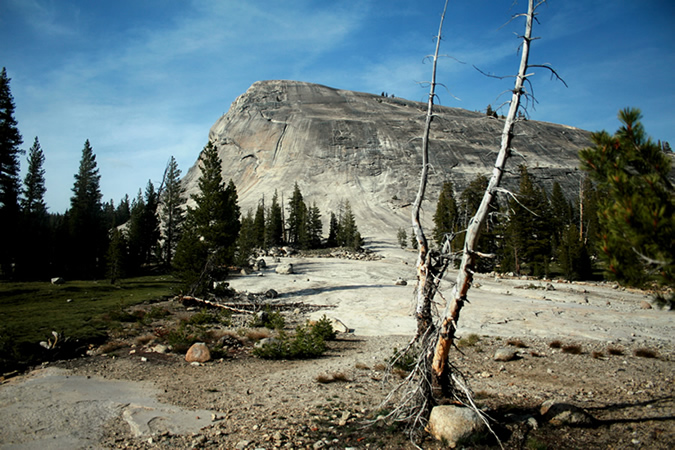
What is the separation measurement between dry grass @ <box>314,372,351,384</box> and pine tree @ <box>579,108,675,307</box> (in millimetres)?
6296

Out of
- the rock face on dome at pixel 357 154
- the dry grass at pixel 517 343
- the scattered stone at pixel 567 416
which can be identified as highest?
the rock face on dome at pixel 357 154

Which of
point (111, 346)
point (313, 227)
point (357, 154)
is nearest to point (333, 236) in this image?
point (313, 227)

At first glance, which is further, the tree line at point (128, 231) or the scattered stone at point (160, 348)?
the tree line at point (128, 231)

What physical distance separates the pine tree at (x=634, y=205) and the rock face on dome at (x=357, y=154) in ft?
204

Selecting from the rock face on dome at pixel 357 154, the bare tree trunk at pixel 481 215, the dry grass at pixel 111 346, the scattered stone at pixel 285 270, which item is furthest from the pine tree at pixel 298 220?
the bare tree trunk at pixel 481 215

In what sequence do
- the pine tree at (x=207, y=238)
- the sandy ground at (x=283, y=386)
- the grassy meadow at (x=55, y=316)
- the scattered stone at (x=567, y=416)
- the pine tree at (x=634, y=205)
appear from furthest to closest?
the pine tree at (x=207, y=238), the grassy meadow at (x=55, y=316), the sandy ground at (x=283, y=386), the scattered stone at (x=567, y=416), the pine tree at (x=634, y=205)

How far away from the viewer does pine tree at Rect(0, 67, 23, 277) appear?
29.8 meters

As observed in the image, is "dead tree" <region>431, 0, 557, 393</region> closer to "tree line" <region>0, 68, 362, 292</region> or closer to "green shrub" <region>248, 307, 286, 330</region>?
"green shrub" <region>248, 307, 286, 330</region>

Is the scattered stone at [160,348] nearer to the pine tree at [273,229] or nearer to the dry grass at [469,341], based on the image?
the dry grass at [469,341]

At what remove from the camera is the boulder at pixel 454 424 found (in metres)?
5.02

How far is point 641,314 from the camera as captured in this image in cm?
1733

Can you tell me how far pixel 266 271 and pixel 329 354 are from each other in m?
23.7

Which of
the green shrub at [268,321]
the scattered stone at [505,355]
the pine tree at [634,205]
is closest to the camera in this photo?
the pine tree at [634,205]

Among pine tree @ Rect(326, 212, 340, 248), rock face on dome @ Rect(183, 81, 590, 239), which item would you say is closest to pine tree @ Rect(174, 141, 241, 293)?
pine tree @ Rect(326, 212, 340, 248)
